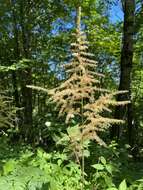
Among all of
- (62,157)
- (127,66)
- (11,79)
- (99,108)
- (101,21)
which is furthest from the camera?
(11,79)

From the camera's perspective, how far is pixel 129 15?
967cm

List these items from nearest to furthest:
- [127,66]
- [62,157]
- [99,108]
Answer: [99,108] < [62,157] < [127,66]

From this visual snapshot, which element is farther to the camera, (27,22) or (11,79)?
(11,79)

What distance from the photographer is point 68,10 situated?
16625 mm

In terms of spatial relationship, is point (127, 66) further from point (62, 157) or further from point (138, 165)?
point (62, 157)

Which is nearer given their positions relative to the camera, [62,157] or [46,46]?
[62,157]

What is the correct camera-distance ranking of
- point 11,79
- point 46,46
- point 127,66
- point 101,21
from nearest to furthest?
1. point 127,66
2. point 101,21
3. point 46,46
4. point 11,79

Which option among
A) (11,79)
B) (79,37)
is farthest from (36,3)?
(79,37)

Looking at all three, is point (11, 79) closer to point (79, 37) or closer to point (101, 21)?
point (101, 21)

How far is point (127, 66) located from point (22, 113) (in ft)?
30.2

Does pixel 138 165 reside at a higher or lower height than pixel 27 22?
lower

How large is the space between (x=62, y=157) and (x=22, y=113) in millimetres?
12788

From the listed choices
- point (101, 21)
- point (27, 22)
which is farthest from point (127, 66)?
point (27, 22)

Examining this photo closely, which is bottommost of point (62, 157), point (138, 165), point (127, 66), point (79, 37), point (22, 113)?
point (22, 113)
